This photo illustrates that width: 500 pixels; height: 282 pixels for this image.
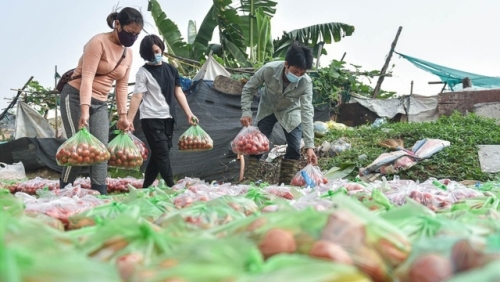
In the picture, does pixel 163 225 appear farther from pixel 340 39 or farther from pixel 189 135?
pixel 340 39

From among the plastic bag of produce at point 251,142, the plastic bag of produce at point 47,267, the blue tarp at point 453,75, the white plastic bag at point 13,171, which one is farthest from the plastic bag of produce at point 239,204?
the blue tarp at point 453,75

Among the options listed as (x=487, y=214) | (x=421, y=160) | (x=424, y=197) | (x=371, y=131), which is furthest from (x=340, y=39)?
(x=487, y=214)

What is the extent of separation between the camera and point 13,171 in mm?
10164

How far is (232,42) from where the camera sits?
14.4 metres

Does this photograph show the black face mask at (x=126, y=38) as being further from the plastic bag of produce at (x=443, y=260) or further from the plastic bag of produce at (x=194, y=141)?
the plastic bag of produce at (x=443, y=260)

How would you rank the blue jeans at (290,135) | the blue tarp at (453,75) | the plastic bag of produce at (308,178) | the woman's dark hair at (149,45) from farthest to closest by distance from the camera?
the blue tarp at (453,75) < the blue jeans at (290,135) < the woman's dark hair at (149,45) < the plastic bag of produce at (308,178)

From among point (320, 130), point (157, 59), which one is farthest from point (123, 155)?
point (320, 130)

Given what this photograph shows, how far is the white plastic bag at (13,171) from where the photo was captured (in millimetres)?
9767

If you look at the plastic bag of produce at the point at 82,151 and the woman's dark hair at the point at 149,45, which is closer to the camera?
the plastic bag of produce at the point at 82,151

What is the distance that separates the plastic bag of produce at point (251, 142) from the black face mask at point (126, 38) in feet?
6.04

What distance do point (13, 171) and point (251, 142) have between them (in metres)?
6.50

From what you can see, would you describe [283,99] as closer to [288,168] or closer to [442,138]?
[288,168]

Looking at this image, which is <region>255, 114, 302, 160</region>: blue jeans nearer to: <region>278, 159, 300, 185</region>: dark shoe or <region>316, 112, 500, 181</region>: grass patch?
<region>278, 159, 300, 185</region>: dark shoe

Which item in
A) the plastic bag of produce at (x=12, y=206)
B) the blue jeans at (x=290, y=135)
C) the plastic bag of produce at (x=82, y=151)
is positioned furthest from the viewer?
the blue jeans at (x=290, y=135)
